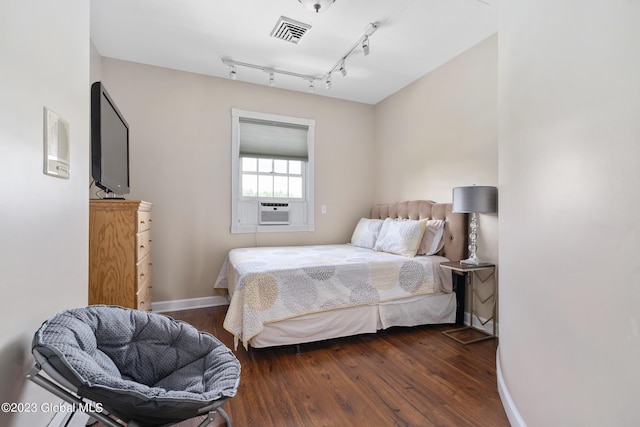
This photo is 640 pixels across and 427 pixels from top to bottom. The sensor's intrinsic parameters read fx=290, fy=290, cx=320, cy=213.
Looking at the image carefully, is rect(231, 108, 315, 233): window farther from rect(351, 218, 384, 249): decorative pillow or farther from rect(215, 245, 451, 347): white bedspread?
rect(215, 245, 451, 347): white bedspread

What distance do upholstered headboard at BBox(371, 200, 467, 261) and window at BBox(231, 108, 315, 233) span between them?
1288 mm

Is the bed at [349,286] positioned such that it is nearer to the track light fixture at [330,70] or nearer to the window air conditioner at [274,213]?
the window air conditioner at [274,213]

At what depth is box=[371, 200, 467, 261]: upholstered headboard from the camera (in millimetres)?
2922

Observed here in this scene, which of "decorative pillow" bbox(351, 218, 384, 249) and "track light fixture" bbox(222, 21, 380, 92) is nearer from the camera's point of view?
"track light fixture" bbox(222, 21, 380, 92)

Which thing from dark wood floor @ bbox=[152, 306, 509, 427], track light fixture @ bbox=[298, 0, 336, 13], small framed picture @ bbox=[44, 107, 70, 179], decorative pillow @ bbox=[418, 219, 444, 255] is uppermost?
track light fixture @ bbox=[298, 0, 336, 13]

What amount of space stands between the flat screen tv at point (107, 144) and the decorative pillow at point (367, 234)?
261cm

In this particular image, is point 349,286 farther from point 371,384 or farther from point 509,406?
point 509,406

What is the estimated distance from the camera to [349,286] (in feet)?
8.22

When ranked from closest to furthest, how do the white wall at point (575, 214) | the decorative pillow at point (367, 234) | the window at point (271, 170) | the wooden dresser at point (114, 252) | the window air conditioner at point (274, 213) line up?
the white wall at point (575, 214) < the wooden dresser at point (114, 252) < the decorative pillow at point (367, 234) < the window at point (271, 170) < the window air conditioner at point (274, 213)

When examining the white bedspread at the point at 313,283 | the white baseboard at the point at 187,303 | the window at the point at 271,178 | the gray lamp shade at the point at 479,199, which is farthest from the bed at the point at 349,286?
the window at the point at 271,178

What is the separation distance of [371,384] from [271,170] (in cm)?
287

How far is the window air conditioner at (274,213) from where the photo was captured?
3.84 meters

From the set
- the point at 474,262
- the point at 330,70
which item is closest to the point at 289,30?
the point at 330,70

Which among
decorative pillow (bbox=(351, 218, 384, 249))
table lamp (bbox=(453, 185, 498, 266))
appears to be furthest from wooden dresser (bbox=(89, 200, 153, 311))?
table lamp (bbox=(453, 185, 498, 266))
